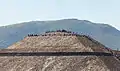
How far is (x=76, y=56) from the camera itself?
394ft

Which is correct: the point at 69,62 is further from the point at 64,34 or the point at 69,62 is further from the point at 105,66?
the point at 64,34

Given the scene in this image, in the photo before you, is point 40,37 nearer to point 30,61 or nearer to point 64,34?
point 64,34

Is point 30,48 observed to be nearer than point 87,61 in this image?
No

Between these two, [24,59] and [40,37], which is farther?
[40,37]

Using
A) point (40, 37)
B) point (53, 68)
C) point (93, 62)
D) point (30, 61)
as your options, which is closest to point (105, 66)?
point (93, 62)

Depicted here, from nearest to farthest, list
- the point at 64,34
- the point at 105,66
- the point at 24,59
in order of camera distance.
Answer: the point at 105,66, the point at 24,59, the point at 64,34

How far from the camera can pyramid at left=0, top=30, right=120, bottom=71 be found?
116m

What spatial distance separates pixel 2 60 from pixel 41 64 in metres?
14.5

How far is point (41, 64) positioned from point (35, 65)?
1864mm

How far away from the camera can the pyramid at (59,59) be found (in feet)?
379

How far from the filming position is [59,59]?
4695 inches

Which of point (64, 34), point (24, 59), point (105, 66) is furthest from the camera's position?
point (64, 34)

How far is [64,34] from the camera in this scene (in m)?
138

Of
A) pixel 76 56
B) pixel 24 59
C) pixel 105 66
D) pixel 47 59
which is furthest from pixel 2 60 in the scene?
pixel 105 66
